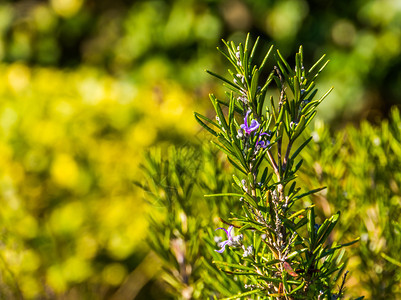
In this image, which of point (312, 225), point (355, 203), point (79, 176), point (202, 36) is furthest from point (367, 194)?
point (202, 36)

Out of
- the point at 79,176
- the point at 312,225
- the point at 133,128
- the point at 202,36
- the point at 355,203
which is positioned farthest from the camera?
the point at 202,36

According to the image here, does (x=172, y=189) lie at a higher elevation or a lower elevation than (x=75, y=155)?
higher

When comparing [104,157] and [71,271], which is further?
[104,157]

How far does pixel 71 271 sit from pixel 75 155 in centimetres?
57

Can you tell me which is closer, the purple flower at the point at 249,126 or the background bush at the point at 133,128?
the purple flower at the point at 249,126

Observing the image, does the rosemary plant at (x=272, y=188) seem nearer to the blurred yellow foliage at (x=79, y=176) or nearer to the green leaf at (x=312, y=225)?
the green leaf at (x=312, y=225)

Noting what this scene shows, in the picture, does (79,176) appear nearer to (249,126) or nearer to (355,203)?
(355,203)

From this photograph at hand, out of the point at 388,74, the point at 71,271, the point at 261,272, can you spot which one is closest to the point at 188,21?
the point at 388,74

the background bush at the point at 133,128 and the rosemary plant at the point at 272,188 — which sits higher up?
the rosemary plant at the point at 272,188

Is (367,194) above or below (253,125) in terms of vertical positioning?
below

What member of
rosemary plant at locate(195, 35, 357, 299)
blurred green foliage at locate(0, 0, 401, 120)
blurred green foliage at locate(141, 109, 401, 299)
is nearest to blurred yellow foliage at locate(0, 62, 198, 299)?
blurred green foliage at locate(141, 109, 401, 299)

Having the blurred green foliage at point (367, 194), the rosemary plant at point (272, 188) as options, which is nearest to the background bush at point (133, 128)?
the blurred green foliage at point (367, 194)

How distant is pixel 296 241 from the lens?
0.36 meters

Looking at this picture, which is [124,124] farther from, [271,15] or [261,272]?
[271,15]
